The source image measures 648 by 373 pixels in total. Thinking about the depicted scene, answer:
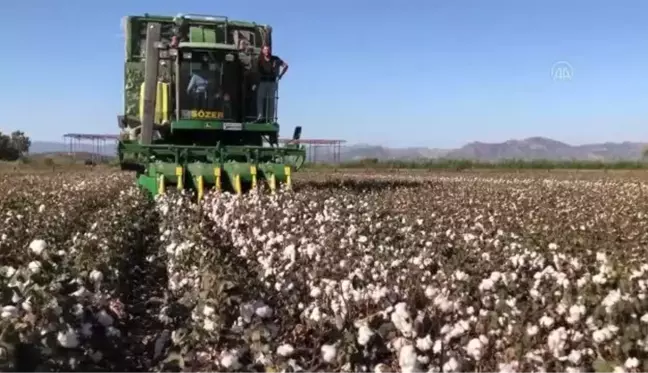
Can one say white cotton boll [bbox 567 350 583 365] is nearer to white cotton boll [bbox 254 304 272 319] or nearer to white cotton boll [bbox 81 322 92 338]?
white cotton boll [bbox 254 304 272 319]

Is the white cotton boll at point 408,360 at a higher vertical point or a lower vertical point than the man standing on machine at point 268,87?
lower

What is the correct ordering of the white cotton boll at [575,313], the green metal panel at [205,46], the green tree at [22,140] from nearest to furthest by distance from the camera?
1. the white cotton boll at [575,313]
2. the green metal panel at [205,46]
3. the green tree at [22,140]

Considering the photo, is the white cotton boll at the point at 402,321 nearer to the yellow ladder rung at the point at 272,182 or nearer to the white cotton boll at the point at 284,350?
the white cotton boll at the point at 284,350

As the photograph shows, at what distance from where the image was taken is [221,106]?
18188 millimetres

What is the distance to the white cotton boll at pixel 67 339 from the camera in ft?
13.0

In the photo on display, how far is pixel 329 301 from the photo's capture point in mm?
5711

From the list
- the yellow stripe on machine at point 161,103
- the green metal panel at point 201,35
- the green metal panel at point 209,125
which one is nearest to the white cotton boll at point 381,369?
the green metal panel at point 209,125

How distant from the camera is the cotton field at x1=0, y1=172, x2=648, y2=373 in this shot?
13.9 ft

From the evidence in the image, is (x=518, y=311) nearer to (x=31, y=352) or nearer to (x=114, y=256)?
(x=31, y=352)

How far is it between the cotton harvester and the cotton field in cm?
630

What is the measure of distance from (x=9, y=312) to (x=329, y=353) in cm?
151

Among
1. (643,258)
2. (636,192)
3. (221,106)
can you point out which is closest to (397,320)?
(643,258)

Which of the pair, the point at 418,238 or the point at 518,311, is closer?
the point at 518,311

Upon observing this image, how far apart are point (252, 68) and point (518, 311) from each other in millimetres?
13870
